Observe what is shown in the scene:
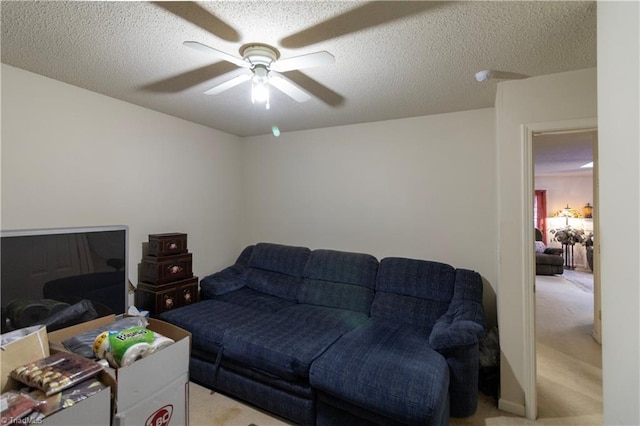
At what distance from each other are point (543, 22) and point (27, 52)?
2.91 m

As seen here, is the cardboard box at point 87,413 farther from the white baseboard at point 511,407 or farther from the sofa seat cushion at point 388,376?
the white baseboard at point 511,407

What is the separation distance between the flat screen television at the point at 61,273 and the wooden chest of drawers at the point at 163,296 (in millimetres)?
473

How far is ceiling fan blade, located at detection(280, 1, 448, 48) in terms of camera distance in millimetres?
1332

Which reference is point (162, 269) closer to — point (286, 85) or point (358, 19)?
point (286, 85)

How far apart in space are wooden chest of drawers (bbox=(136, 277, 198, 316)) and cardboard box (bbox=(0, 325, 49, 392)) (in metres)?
1.23

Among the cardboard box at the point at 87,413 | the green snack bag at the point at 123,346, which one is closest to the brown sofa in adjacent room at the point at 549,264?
the green snack bag at the point at 123,346

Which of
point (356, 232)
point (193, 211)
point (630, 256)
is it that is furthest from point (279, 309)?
point (630, 256)

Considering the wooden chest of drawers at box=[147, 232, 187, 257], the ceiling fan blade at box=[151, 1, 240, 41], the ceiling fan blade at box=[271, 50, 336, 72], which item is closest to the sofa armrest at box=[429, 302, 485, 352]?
the ceiling fan blade at box=[271, 50, 336, 72]

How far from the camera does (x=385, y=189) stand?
126 inches

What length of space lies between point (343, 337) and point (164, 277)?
68.3 inches

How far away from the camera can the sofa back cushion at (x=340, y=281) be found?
2.85m

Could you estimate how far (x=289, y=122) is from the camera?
3.29 metres

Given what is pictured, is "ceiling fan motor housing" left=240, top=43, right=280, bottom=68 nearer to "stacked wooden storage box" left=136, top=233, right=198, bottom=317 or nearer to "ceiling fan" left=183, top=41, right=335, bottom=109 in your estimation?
"ceiling fan" left=183, top=41, right=335, bottom=109

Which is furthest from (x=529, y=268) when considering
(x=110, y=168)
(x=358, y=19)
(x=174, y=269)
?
(x=110, y=168)
